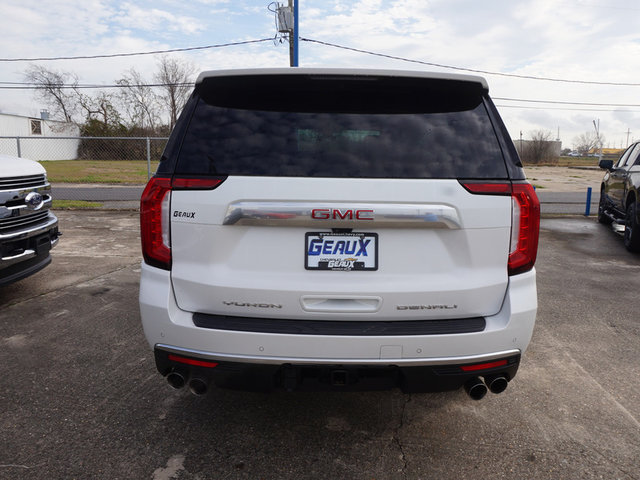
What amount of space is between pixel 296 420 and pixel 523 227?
5.51 feet

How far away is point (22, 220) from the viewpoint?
15.7ft

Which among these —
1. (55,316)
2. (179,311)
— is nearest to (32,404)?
(179,311)

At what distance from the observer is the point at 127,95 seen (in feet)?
143

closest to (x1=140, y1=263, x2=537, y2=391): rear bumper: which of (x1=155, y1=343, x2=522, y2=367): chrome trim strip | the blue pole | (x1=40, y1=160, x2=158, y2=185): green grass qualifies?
(x1=155, y1=343, x2=522, y2=367): chrome trim strip

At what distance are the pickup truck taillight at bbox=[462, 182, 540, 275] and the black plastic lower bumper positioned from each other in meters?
0.47

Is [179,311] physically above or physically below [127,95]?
below

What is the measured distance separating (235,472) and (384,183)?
1577 mm

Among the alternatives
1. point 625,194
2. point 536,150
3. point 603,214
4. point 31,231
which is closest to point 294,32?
point 603,214

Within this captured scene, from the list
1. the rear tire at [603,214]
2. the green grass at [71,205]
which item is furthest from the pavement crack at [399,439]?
the green grass at [71,205]

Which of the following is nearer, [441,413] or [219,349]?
[219,349]

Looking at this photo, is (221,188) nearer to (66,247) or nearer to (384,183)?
(384,183)

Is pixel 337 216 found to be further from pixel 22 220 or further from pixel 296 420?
pixel 22 220

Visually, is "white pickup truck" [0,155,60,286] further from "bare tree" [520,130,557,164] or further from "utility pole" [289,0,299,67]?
"bare tree" [520,130,557,164]

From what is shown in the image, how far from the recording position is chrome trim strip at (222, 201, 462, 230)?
2262mm
